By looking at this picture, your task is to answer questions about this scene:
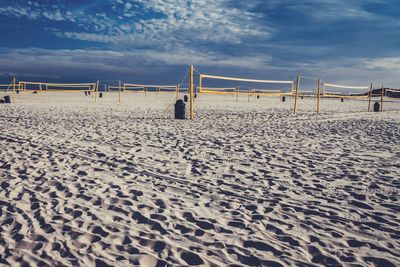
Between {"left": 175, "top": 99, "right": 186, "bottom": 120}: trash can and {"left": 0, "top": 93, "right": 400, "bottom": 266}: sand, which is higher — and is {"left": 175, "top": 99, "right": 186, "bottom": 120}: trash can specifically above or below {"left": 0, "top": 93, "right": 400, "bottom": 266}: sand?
above

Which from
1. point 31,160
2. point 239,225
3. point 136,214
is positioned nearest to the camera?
point 239,225

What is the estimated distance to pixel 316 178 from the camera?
4.58m

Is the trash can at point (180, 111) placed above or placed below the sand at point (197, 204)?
above

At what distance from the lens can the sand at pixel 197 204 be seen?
261cm

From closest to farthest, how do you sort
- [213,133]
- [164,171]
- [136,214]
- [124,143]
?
[136,214] → [164,171] → [124,143] → [213,133]

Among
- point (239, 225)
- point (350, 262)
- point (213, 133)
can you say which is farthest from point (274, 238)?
point (213, 133)

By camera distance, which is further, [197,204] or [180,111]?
[180,111]

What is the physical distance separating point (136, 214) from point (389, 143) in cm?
660

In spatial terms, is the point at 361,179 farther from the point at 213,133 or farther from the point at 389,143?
the point at 213,133

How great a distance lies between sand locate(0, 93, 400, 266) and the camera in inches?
103

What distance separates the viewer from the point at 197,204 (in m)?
3.62

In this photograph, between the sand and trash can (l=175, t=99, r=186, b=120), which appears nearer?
the sand

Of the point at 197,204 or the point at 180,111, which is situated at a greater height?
the point at 180,111

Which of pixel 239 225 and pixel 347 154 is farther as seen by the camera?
pixel 347 154
